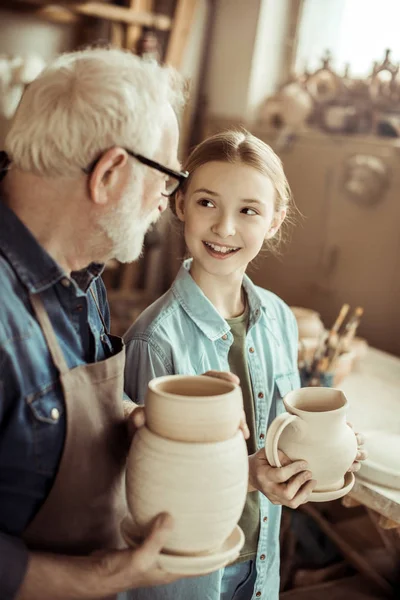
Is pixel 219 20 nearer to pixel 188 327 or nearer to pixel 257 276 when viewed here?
pixel 257 276

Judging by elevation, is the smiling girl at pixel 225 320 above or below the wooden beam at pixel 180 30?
below

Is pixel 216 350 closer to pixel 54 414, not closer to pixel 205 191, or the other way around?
pixel 205 191

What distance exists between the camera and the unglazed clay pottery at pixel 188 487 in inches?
41.2

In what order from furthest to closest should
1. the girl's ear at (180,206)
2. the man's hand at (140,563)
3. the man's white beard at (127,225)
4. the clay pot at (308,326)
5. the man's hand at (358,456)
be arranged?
1. the clay pot at (308,326)
2. the girl's ear at (180,206)
3. the man's hand at (358,456)
4. the man's white beard at (127,225)
5. the man's hand at (140,563)

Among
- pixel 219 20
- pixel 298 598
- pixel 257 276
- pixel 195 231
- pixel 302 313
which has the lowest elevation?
pixel 298 598

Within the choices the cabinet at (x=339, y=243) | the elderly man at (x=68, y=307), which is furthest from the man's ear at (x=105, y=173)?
the cabinet at (x=339, y=243)

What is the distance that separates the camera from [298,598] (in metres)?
2.66

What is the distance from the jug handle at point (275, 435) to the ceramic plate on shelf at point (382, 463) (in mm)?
465

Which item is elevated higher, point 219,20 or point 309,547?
point 219,20

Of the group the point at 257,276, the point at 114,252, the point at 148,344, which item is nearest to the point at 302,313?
the point at 148,344

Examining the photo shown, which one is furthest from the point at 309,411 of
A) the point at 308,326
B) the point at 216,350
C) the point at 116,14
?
the point at 116,14

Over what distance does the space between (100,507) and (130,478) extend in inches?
5.5

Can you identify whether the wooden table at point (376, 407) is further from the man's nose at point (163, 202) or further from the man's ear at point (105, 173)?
the man's ear at point (105, 173)

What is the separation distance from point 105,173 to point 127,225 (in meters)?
0.11
